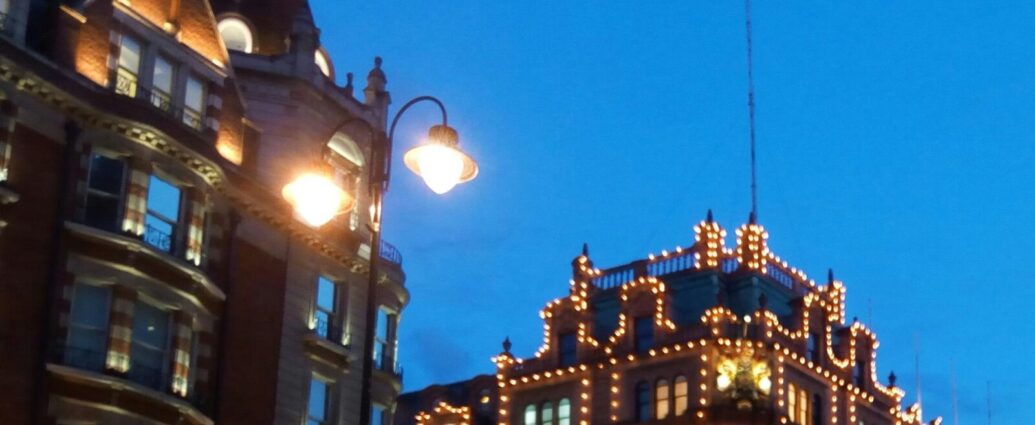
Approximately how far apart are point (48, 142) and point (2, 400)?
6.59 metres

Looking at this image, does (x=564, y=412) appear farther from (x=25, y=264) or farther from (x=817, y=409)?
(x=25, y=264)

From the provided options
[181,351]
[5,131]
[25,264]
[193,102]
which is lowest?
[181,351]

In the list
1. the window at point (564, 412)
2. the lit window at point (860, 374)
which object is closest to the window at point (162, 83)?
the window at point (564, 412)

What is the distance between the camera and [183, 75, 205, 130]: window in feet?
150

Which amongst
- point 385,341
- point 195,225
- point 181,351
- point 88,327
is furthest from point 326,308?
point 88,327

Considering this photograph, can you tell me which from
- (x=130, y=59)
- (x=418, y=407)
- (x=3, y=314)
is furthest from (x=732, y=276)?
(x=3, y=314)

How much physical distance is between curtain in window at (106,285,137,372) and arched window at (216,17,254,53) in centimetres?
1228

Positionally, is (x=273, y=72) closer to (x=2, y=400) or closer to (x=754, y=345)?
(x=2, y=400)

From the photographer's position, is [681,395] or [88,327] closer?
[88,327]

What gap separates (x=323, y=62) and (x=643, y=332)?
26.6 metres

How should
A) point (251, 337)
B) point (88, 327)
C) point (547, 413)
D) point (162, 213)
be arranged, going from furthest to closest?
point (547, 413), point (251, 337), point (162, 213), point (88, 327)

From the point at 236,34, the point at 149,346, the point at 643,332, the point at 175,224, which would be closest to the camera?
the point at 149,346

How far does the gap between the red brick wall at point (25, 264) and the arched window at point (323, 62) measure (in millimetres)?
14346

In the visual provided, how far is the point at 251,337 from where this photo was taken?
46781 millimetres
